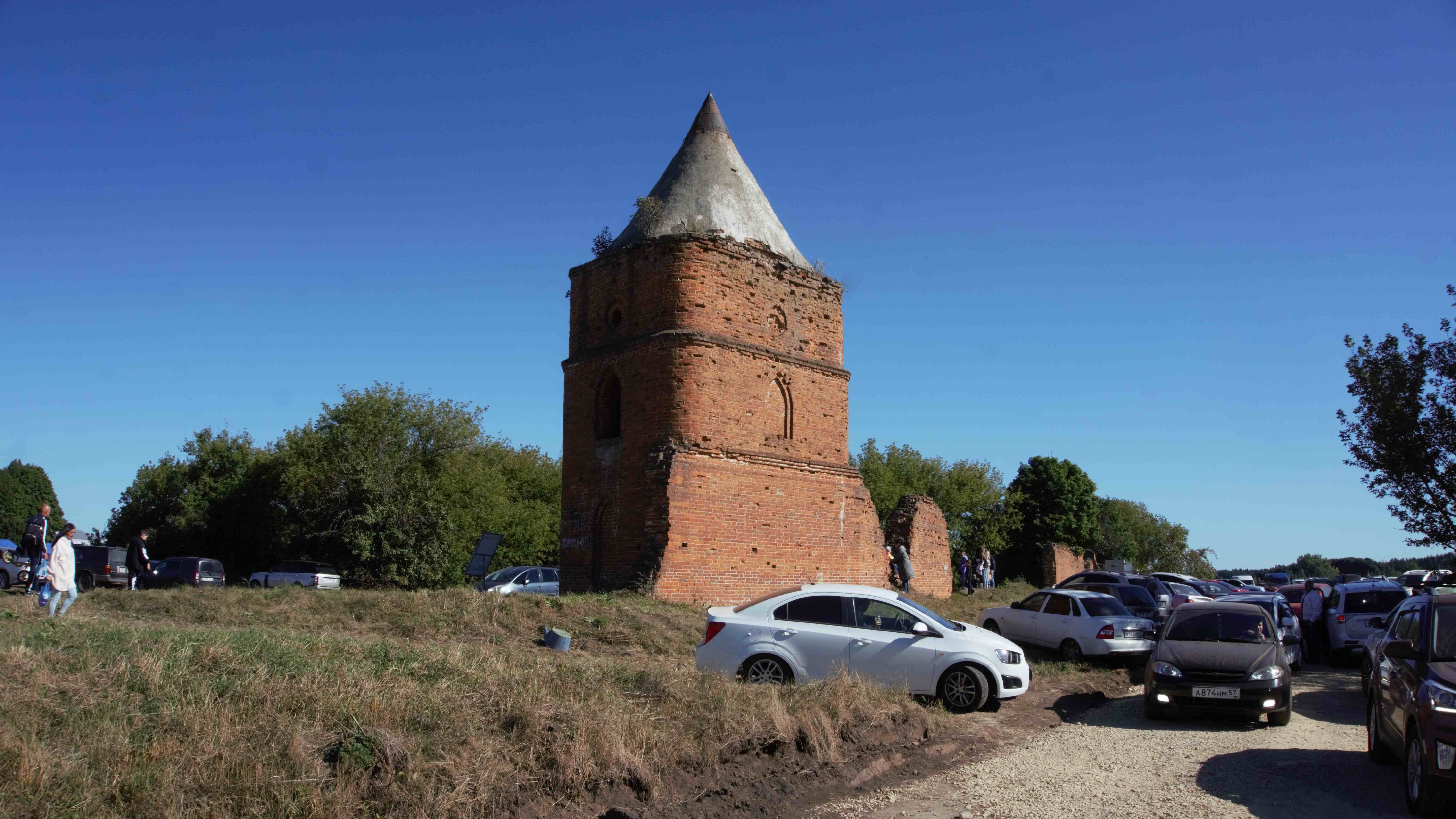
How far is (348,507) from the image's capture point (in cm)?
3578

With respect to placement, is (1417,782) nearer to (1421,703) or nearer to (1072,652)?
(1421,703)

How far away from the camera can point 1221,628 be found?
11.7 meters

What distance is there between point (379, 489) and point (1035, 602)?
26498 millimetres

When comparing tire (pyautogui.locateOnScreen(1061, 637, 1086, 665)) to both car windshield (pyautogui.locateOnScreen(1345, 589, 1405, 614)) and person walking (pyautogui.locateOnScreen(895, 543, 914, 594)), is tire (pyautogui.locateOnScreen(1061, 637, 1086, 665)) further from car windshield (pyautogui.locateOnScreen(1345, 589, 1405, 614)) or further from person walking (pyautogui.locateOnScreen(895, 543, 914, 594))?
person walking (pyautogui.locateOnScreen(895, 543, 914, 594))

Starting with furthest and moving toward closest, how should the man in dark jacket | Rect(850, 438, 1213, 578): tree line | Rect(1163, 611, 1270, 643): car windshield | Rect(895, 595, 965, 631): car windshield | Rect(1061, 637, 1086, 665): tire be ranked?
1. Rect(850, 438, 1213, 578): tree line
2. Rect(1061, 637, 1086, 665): tire
3. the man in dark jacket
4. Rect(1163, 611, 1270, 643): car windshield
5. Rect(895, 595, 965, 631): car windshield

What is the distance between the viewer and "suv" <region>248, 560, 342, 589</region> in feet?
96.3

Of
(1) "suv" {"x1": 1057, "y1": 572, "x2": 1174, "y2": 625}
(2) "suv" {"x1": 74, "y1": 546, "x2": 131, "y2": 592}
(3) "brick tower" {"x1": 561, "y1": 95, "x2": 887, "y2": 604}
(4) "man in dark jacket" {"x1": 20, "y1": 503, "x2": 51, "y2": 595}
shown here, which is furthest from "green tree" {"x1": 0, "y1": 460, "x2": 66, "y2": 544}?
(1) "suv" {"x1": 1057, "y1": 572, "x2": 1174, "y2": 625}

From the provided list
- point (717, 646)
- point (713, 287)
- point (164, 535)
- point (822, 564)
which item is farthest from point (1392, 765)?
point (164, 535)

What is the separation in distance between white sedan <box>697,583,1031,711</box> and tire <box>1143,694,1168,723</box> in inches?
55.4

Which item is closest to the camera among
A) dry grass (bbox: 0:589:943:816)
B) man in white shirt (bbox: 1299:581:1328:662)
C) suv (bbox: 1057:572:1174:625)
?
dry grass (bbox: 0:589:943:816)

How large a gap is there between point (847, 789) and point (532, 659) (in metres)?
4.12

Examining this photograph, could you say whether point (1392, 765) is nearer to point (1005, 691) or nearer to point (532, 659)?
point (1005, 691)

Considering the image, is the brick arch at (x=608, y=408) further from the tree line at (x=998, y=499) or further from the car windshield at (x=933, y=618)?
the tree line at (x=998, y=499)

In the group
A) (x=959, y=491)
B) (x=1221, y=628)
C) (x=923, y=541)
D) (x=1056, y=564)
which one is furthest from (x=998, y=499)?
(x=1221, y=628)
